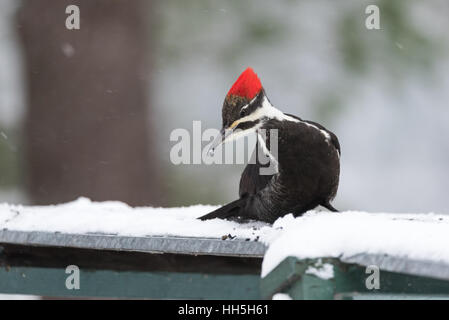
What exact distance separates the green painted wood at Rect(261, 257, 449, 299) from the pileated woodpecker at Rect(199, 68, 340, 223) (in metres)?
1.29

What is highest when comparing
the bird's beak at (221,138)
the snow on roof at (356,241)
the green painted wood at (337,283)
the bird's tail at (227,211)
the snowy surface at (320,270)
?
the bird's beak at (221,138)

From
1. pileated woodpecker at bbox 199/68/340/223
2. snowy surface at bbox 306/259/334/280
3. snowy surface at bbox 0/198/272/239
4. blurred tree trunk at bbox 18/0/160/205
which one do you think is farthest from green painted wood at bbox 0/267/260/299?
blurred tree trunk at bbox 18/0/160/205

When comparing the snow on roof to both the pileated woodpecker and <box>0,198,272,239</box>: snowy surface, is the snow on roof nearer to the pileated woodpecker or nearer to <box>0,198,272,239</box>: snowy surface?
<box>0,198,272,239</box>: snowy surface

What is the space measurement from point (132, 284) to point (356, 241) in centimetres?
124

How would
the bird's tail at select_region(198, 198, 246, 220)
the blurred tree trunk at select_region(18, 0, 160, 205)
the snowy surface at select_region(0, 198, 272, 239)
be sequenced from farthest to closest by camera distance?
the blurred tree trunk at select_region(18, 0, 160, 205) < the bird's tail at select_region(198, 198, 246, 220) < the snowy surface at select_region(0, 198, 272, 239)

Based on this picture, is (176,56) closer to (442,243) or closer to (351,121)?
(351,121)

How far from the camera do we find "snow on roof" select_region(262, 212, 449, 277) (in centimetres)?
212

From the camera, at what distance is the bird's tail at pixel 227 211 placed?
365 centimetres

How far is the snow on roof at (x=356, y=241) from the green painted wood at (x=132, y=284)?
0.64 metres

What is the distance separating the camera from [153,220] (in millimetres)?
Result: 3338

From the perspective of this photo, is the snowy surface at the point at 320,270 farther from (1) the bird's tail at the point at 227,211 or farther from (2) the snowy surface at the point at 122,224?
(1) the bird's tail at the point at 227,211

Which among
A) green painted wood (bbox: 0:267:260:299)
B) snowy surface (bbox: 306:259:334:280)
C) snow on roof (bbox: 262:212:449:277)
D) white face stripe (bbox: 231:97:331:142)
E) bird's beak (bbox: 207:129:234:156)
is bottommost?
green painted wood (bbox: 0:267:260:299)

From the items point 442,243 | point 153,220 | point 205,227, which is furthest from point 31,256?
point 442,243

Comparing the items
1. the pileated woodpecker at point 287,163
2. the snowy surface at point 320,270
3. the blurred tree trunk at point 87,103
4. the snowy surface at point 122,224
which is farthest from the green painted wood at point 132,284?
the blurred tree trunk at point 87,103
